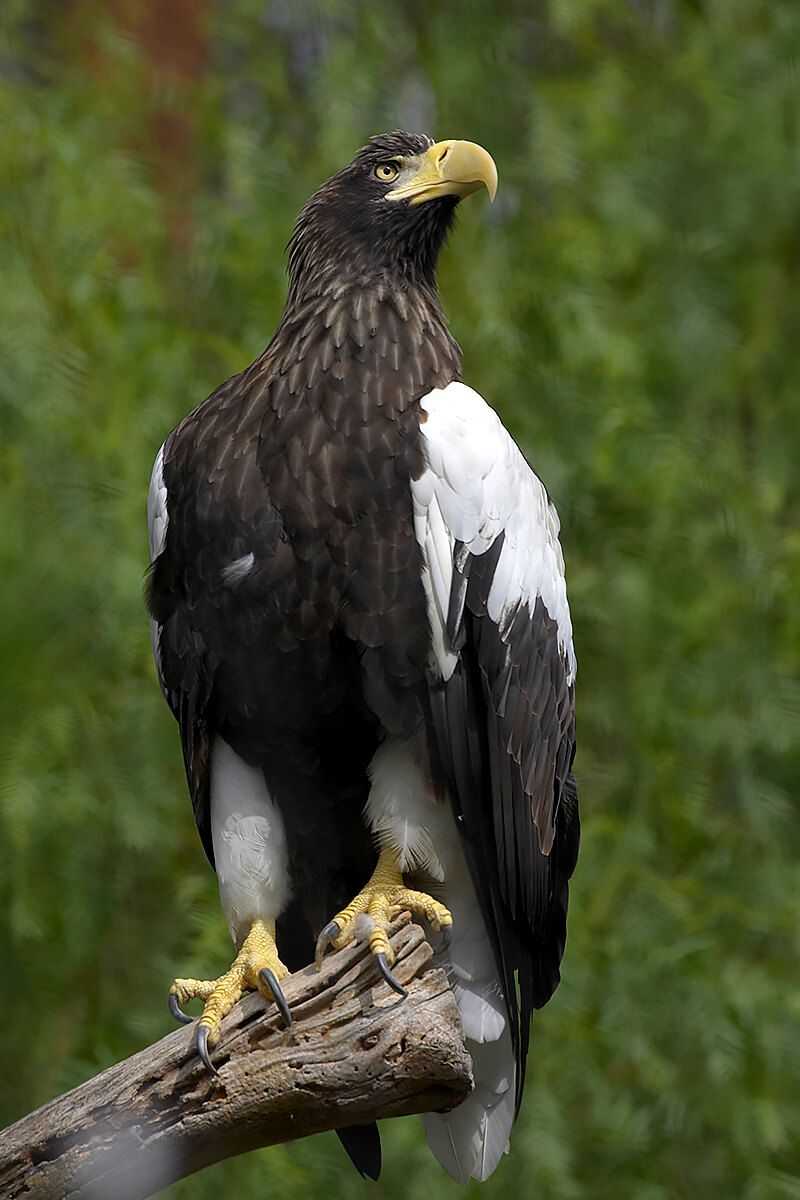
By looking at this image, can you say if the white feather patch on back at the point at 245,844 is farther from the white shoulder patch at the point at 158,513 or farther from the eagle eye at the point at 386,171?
the eagle eye at the point at 386,171

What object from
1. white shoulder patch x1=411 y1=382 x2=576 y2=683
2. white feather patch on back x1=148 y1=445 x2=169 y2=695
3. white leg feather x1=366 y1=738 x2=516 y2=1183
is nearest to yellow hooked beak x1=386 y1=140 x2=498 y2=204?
white shoulder patch x1=411 y1=382 x2=576 y2=683

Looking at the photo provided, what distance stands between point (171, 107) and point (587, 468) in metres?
1.68

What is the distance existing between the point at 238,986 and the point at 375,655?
1.88 feet

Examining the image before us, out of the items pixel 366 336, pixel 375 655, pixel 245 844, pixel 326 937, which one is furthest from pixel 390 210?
pixel 326 937

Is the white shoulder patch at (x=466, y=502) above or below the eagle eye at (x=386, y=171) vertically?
below

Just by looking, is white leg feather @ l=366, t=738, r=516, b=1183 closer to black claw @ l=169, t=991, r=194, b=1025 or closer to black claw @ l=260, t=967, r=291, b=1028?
black claw @ l=260, t=967, r=291, b=1028

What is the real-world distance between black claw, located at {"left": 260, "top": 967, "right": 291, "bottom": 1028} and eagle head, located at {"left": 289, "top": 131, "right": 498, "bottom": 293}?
1.26 metres

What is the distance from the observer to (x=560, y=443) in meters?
4.37

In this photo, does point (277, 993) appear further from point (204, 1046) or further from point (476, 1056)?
point (476, 1056)

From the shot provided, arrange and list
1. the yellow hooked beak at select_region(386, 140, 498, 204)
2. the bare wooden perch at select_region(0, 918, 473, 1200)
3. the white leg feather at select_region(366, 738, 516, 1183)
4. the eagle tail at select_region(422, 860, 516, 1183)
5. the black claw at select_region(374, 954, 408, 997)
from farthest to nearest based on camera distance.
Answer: the yellow hooked beak at select_region(386, 140, 498, 204)
the eagle tail at select_region(422, 860, 516, 1183)
the white leg feather at select_region(366, 738, 516, 1183)
the black claw at select_region(374, 954, 408, 997)
the bare wooden perch at select_region(0, 918, 473, 1200)

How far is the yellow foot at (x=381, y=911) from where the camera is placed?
7.79ft

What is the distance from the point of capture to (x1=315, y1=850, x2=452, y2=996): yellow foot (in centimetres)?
238

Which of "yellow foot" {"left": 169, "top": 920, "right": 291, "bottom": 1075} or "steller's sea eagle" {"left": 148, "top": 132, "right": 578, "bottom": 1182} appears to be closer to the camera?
"yellow foot" {"left": 169, "top": 920, "right": 291, "bottom": 1075}

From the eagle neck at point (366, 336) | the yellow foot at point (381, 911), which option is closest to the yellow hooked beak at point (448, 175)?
the eagle neck at point (366, 336)
